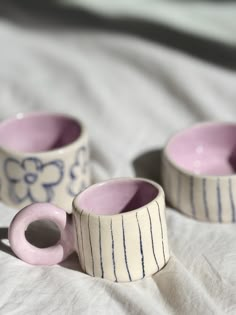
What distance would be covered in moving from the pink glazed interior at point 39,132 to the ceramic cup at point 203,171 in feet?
0.42

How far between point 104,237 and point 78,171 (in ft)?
0.55

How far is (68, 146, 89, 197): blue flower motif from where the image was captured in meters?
0.71

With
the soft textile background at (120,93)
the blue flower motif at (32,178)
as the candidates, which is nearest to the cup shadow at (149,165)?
the soft textile background at (120,93)

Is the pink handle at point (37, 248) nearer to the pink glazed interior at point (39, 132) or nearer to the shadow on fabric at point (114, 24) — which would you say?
the pink glazed interior at point (39, 132)

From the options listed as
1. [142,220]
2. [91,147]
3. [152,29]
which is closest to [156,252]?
[142,220]

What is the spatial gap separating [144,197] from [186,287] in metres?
0.10

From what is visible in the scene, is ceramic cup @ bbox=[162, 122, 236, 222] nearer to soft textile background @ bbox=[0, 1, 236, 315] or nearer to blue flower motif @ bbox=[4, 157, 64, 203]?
soft textile background @ bbox=[0, 1, 236, 315]

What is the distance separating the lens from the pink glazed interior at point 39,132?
31.0 inches

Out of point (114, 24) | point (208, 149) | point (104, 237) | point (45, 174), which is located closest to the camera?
point (104, 237)

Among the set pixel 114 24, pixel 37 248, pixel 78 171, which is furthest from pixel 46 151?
pixel 114 24

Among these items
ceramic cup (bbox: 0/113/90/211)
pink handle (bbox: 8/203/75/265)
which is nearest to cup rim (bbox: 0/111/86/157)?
ceramic cup (bbox: 0/113/90/211)

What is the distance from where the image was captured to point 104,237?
0.57 m

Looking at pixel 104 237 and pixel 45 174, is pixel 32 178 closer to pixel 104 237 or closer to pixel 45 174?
pixel 45 174

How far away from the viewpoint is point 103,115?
864mm
